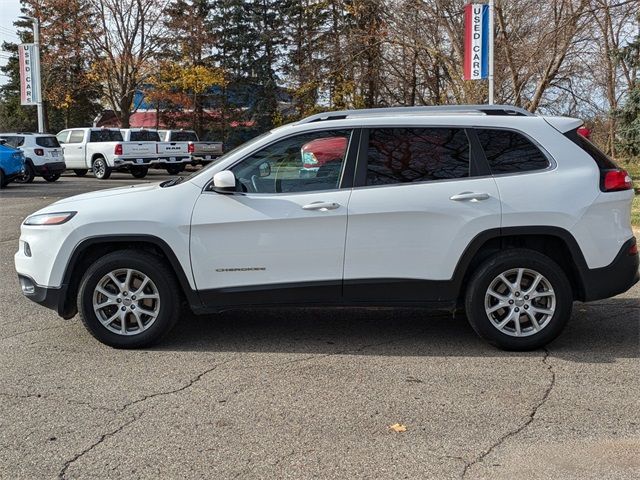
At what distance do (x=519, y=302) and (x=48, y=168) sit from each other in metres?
19.9

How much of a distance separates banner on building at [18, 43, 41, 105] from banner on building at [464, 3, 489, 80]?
61.5 ft

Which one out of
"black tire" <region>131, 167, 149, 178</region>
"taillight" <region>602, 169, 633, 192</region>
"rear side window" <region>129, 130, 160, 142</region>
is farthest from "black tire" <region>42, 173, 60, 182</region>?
"taillight" <region>602, 169, 633, 192</region>

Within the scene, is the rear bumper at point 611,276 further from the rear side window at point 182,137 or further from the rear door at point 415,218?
the rear side window at point 182,137

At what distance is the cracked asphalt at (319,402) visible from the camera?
3.37 m

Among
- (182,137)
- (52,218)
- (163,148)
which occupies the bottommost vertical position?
(52,218)

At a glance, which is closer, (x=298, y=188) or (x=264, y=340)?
(x=298, y=188)

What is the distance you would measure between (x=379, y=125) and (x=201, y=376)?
2.34 meters

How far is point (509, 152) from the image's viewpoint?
5.08 meters

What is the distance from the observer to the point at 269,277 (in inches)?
197

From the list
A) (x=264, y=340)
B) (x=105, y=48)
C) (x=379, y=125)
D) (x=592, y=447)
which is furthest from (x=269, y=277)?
(x=105, y=48)

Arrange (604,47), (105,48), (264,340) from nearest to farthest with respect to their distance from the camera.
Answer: (264,340) < (604,47) < (105,48)

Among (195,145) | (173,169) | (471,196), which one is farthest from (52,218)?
(195,145)

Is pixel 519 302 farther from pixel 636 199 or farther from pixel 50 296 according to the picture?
pixel 636 199

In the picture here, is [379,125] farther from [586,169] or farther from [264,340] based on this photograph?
[264,340]
